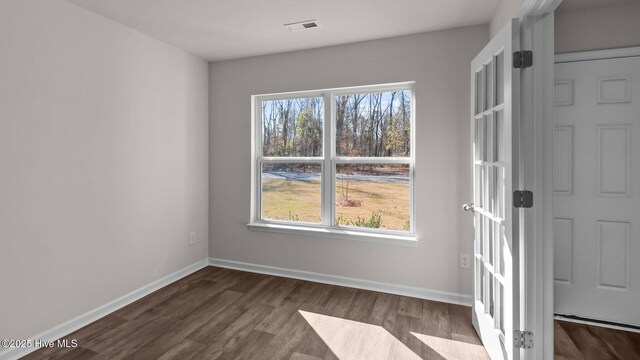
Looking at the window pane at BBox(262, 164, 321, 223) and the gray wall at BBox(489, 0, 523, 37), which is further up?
the gray wall at BBox(489, 0, 523, 37)

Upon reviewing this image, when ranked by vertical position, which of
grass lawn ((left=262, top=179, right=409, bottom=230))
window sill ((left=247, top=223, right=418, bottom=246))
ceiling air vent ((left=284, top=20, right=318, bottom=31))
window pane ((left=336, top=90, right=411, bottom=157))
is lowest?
window sill ((left=247, top=223, right=418, bottom=246))

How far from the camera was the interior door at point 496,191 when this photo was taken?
1.68m

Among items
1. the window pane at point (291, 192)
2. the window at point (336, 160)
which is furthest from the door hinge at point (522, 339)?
the window pane at point (291, 192)

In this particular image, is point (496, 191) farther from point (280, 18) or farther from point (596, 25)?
point (280, 18)

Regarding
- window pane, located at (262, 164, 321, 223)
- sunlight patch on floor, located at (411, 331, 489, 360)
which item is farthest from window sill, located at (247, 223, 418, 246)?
sunlight patch on floor, located at (411, 331, 489, 360)

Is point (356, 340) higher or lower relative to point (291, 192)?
lower

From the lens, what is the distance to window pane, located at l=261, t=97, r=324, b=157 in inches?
132

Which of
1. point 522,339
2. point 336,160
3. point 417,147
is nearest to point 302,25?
point 336,160

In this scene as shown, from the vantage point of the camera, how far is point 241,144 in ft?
11.6

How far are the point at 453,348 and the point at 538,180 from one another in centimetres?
125

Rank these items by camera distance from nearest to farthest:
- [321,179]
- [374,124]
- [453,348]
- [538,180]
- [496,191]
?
[538,180], [496,191], [453,348], [374,124], [321,179]

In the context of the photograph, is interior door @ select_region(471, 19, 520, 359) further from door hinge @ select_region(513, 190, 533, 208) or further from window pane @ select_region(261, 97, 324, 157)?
window pane @ select_region(261, 97, 324, 157)

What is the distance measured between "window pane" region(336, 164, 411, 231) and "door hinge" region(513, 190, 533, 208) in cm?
135

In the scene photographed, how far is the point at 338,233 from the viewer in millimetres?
3131
